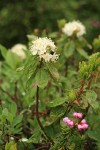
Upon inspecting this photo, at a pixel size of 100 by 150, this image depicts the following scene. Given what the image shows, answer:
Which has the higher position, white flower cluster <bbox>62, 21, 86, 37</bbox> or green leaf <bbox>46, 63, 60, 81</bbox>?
white flower cluster <bbox>62, 21, 86, 37</bbox>

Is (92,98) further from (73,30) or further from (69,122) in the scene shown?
(73,30)

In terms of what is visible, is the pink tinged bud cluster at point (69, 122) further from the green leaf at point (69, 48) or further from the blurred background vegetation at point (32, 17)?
the blurred background vegetation at point (32, 17)

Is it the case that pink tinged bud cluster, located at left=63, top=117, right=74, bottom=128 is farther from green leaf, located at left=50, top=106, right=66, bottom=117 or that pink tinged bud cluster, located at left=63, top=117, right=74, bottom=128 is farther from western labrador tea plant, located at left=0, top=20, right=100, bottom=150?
green leaf, located at left=50, top=106, right=66, bottom=117

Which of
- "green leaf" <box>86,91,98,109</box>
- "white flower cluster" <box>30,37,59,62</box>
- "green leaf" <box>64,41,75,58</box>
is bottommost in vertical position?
"green leaf" <box>86,91,98,109</box>

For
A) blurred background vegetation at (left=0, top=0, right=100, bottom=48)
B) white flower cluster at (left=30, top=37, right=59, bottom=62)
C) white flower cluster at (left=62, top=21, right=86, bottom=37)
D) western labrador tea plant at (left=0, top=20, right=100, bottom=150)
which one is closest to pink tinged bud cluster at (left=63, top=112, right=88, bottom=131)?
western labrador tea plant at (left=0, top=20, right=100, bottom=150)

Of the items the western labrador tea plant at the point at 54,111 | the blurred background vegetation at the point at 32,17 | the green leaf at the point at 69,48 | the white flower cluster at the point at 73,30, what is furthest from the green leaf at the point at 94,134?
the blurred background vegetation at the point at 32,17

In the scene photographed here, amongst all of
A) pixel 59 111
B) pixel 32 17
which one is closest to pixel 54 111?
pixel 59 111

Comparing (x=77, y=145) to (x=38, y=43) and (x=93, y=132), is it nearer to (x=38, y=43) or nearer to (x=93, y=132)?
(x=93, y=132)

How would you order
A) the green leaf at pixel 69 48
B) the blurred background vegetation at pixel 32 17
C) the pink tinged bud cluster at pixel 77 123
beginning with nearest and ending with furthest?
the pink tinged bud cluster at pixel 77 123 < the green leaf at pixel 69 48 < the blurred background vegetation at pixel 32 17
